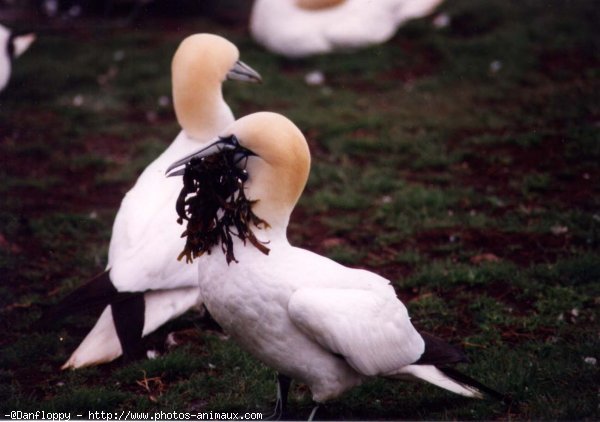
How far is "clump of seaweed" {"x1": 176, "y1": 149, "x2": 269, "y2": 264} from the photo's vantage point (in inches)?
141

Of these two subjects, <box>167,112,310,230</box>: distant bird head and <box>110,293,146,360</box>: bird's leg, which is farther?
<box>110,293,146,360</box>: bird's leg

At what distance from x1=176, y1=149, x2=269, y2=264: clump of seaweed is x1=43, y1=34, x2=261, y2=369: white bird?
37.9 inches

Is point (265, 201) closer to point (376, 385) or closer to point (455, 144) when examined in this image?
point (376, 385)

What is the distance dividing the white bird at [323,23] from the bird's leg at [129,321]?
5.88m

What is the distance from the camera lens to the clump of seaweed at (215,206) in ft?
11.7

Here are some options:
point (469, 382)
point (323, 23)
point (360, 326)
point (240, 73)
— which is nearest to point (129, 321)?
point (360, 326)

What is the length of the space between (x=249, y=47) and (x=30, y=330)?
5.94 metres

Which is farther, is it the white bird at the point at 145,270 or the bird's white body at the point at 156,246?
the bird's white body at the point at 156,246

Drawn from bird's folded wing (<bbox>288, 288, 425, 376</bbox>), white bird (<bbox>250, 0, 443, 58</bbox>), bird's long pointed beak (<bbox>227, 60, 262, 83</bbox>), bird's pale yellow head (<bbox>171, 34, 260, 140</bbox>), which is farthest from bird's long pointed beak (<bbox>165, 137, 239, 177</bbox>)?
white bird (<bbox>250, 0, 443, 58</bbox>)

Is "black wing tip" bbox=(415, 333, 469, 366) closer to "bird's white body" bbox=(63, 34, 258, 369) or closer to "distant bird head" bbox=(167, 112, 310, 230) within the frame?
"distant bird head" bbox=(167, 112, 310, 230)

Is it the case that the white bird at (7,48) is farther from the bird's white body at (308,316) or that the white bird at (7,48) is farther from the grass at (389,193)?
the bird's white body at (308,316)

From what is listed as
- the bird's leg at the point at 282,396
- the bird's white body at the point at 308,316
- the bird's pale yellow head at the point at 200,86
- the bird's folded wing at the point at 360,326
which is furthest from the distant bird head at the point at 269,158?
the bird's pale yellow head at the point at 200,86

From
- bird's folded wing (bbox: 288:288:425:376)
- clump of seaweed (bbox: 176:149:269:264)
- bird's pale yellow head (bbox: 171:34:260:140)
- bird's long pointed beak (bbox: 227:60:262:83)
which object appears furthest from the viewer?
bird's long pointed beak (bbox: 227:60:262:83)

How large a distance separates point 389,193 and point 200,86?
6.51 ft
